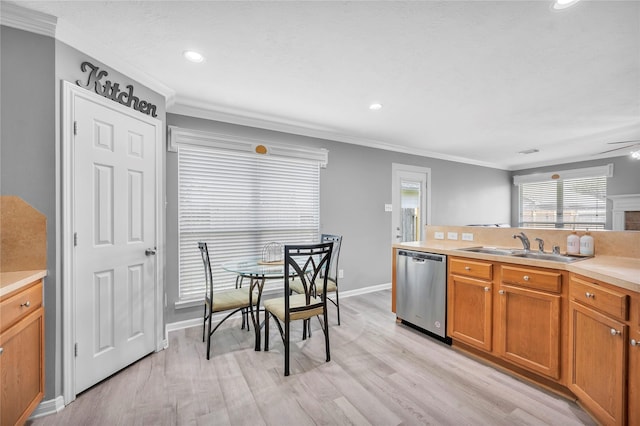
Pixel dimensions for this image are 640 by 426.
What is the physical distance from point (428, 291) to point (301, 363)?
1.43 m

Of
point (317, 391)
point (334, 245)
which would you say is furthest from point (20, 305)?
point (334, 245)

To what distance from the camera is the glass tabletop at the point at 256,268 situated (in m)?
2.42

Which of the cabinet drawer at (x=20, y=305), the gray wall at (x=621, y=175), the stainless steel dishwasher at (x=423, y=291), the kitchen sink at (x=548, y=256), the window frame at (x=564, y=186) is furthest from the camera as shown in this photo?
the window frame at (x=564, y=186)

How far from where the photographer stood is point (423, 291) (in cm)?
288

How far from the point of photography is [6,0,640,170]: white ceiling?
66.2 inches

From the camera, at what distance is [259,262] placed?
2.85 m

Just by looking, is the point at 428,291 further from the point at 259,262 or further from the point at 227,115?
the point at 227,115

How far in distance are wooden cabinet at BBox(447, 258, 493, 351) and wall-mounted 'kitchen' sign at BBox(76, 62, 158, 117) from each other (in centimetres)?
317

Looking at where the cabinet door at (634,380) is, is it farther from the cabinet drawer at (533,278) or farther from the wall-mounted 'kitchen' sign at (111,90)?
the wall-mounted 'kitchen' sign at (111,90)

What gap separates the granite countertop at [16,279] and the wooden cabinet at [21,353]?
37 mm

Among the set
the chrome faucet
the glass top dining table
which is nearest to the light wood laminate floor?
the glass top dining table

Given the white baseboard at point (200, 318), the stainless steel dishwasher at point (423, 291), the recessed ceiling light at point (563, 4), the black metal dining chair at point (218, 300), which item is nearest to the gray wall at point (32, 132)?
the black metal dining chair at point (218, 300)

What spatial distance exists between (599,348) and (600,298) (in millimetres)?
300

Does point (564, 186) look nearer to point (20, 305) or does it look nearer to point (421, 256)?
point (421, 256)
